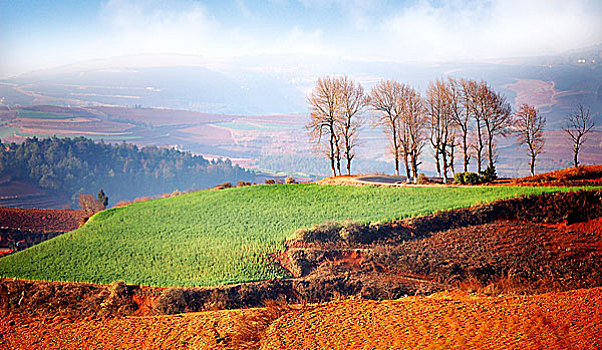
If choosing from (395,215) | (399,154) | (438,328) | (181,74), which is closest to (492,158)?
(399,154)

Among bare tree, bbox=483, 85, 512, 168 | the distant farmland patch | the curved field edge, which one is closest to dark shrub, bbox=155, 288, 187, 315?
the curved field edge

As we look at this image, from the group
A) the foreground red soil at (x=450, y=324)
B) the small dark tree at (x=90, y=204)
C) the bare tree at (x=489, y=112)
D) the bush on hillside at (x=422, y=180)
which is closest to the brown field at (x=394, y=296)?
the foreground red soil at (x=450, y=324)

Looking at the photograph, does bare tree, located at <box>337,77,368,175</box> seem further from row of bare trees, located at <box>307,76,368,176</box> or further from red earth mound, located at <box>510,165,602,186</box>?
red earth mound, located at <box>510,165,602,186</box>

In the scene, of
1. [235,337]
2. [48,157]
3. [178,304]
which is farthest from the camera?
[48,157]

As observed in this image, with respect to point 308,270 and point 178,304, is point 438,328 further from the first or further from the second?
point 178,304

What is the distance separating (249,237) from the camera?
15.2m

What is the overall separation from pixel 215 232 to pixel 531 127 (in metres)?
14.7

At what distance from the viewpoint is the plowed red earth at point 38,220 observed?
71.6 ft

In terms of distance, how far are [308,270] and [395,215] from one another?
3.28 metres

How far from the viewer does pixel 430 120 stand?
19.6 metres

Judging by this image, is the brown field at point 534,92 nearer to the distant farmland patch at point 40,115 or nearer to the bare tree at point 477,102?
the bare tree at point 477,102

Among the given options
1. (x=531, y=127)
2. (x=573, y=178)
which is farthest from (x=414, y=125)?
(x=573, y=178)

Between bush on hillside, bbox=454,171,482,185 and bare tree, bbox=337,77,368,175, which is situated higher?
bare tree, bbox=337,77,368,175

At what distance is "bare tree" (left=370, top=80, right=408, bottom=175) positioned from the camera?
1909 centimetres
